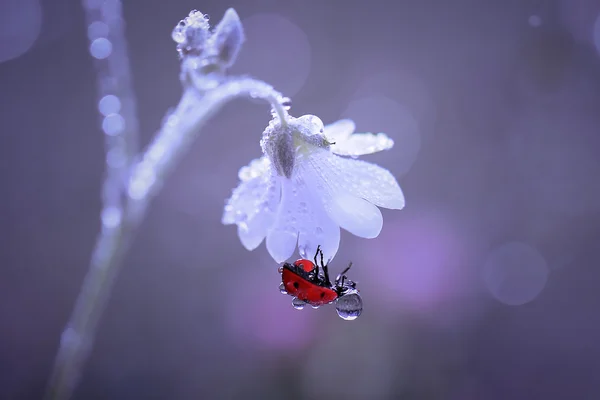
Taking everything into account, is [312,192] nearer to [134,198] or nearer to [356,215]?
[356,215]

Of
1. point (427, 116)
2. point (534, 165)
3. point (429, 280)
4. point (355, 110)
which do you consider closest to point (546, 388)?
point (429, 280)

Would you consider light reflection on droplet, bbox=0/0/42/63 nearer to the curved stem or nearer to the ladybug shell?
the curved stem

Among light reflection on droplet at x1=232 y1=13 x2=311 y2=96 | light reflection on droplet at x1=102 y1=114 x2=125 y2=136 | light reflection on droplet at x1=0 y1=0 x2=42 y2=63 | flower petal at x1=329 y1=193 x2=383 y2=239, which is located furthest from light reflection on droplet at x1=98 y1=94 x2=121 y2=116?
light reflection on droplet at x1=0 y1=0 x2=42 y2=63

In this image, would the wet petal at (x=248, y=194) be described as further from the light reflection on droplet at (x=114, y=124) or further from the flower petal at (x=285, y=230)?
the light reflection on droplet at (x=114, y=124)

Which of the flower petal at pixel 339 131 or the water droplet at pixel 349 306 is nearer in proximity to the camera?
the water droplet at pixel 349 306

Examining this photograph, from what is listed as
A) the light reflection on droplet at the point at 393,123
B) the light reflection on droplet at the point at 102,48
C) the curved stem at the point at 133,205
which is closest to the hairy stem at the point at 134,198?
the curved stem at the point at 133,205

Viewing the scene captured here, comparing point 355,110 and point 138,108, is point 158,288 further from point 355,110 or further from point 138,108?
point 355,110
